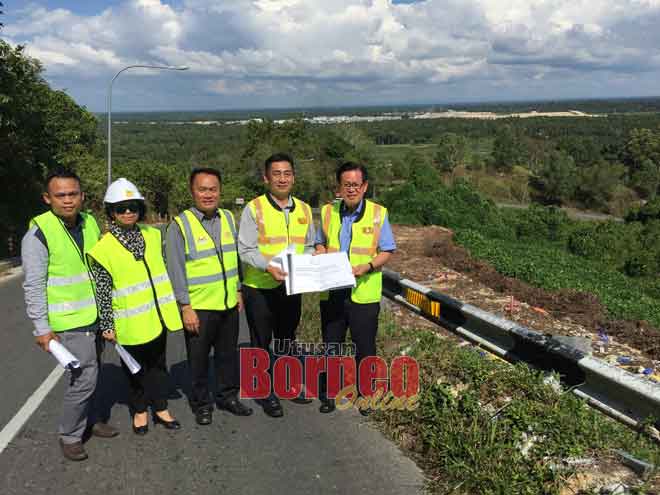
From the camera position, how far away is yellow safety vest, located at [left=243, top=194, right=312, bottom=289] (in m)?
4.73

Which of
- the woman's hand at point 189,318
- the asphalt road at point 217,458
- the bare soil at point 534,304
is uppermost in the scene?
the woman's hand at point 189,318

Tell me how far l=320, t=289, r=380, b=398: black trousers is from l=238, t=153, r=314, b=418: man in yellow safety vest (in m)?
0.31

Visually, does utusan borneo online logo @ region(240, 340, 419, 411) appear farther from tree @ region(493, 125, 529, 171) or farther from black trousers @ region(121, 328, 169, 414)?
tree @ region(493, 125, 529, 171)

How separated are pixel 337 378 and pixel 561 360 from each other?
1875 mm

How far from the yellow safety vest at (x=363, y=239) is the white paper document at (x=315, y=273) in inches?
10.0

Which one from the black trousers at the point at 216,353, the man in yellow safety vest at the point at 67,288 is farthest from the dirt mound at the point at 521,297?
the man in yellow safety vest at the point at 67,288

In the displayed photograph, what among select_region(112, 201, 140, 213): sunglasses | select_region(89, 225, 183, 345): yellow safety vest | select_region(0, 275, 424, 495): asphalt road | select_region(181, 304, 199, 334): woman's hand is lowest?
select_region(0, 275, 424, 495): asphalt road

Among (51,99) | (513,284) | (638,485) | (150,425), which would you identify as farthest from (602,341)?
(51,99)

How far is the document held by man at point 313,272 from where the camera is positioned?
4488 millimetres

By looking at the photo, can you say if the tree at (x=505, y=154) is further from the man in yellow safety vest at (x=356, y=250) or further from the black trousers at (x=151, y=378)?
the black trousers at (x=151, y=378)

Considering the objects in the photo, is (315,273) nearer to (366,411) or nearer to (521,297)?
(366,411)

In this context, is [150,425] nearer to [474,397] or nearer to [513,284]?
[474,397]

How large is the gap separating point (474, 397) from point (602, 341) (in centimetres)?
302

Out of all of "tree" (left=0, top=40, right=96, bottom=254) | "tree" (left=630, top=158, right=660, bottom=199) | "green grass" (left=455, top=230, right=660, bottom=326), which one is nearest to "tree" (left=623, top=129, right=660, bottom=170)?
"tree" (left=630, top=158, right=660, bottom=199)
